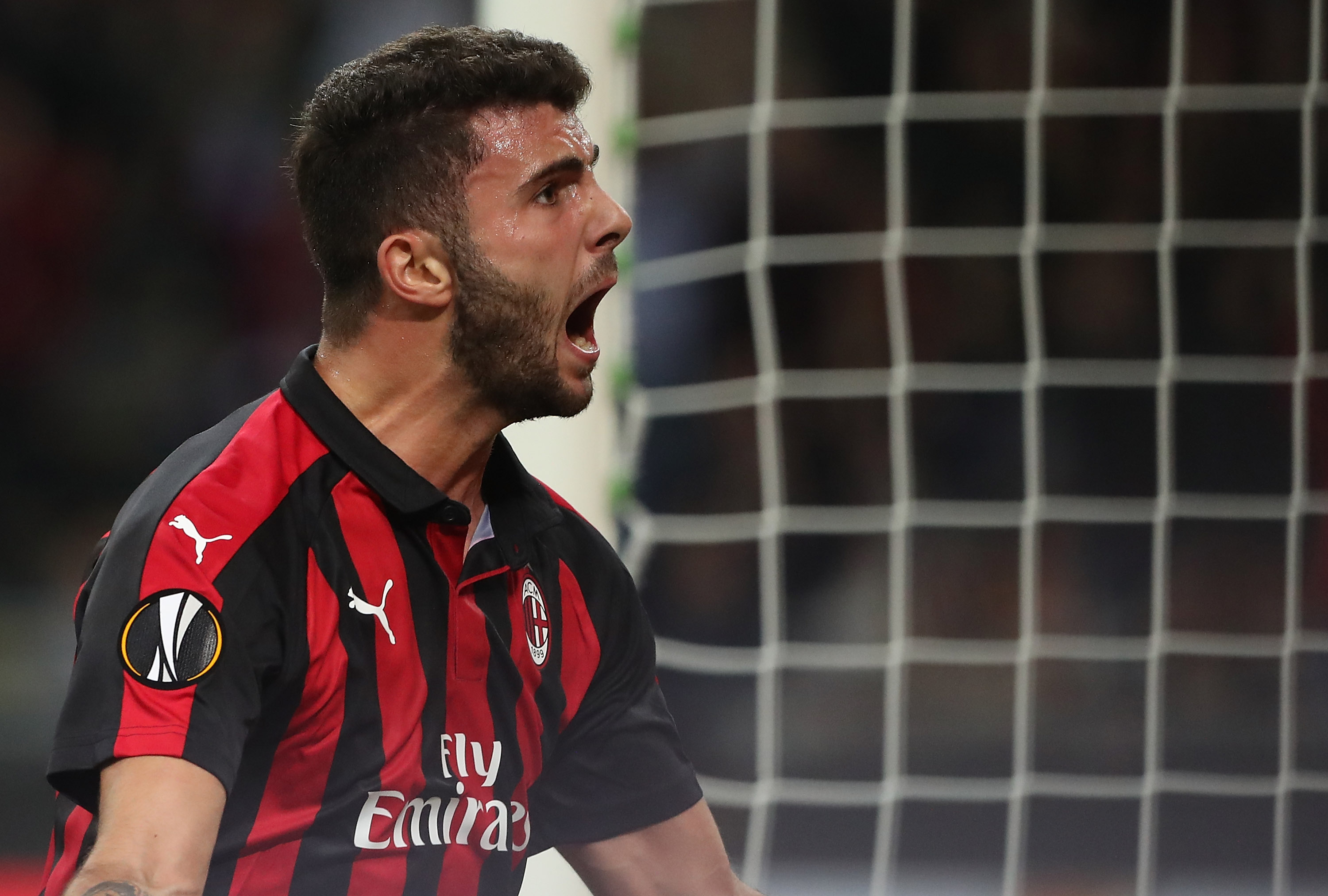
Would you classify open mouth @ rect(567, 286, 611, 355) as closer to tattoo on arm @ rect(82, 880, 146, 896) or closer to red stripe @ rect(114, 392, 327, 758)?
red stripe @ rect(114, 392, 327, 758)

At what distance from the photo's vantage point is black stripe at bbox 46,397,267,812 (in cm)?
98


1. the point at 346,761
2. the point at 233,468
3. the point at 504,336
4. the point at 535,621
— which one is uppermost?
the point at 504,336

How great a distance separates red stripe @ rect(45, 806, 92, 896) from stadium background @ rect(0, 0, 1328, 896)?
5.79 ft

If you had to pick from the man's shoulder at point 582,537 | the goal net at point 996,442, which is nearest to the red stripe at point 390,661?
the man's shoulder at point 582,537

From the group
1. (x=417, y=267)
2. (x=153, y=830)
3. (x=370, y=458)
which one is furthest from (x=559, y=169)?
(x=153, y=830)

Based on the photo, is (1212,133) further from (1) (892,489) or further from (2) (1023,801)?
(2) (1023,801)

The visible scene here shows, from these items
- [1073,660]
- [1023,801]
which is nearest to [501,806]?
[1023,801]

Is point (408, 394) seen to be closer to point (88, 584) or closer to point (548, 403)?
point (548, 403)

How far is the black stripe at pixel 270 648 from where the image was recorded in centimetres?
106

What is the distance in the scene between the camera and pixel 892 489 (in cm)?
348

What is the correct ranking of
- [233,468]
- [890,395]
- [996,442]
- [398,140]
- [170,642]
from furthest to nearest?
[996,442], [890,395], [398,140], [233,468], [170,642]

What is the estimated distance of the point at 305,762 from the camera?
3.63 feet

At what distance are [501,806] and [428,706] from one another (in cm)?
12

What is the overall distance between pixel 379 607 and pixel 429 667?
71 mm
